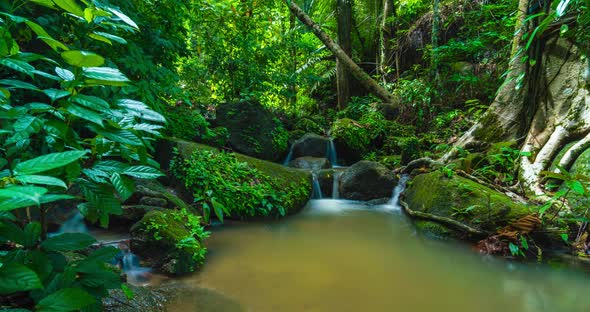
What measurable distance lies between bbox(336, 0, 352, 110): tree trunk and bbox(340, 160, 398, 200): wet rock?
5.35 metres

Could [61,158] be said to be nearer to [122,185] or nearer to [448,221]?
[122,185]

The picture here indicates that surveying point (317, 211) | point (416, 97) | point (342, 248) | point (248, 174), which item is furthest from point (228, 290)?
point (416, 97)

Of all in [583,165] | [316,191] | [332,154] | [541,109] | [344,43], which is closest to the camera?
[583,165]

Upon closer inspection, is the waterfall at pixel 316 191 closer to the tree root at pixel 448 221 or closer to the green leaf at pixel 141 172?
the tree root at pixel 448 221

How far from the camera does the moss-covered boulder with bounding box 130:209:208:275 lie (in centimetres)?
316

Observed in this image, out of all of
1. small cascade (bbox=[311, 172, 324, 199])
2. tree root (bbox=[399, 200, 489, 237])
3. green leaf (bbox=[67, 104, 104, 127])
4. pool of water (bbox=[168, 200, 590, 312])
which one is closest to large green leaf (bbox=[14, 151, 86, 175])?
green leaf (bbox=[67, 104, 104, 127])

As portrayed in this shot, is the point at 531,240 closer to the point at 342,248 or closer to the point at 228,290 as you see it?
the point at 342,248

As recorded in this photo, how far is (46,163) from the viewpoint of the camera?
2.27 feet

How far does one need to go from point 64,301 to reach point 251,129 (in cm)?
673

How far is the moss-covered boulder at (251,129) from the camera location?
7.29m

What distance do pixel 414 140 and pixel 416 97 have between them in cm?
200

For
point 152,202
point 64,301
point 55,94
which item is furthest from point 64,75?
point 152,202

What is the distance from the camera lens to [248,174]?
532 cm

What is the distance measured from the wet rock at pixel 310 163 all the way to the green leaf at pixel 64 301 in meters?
6.36
